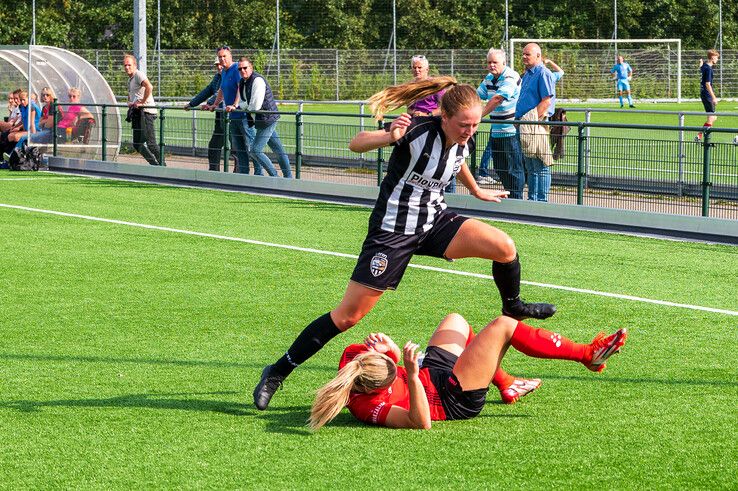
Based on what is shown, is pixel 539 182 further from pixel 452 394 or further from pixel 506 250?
pixel 452 394

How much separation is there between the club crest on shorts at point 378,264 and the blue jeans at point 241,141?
14000mm

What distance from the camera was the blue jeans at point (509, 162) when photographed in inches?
650

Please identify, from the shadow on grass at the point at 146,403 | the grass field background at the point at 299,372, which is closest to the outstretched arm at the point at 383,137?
the grass field background at the point at 299,372

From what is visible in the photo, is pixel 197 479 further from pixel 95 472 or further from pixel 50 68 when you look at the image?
pixel 50 68

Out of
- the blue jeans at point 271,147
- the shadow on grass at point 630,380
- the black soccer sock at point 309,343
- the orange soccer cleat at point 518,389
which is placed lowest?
the shadow on grass at point 630,380

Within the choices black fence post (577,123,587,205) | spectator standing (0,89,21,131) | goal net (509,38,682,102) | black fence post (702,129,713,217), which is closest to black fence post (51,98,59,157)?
spectator standing (0,89,21,131)

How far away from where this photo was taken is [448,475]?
17.7 feet

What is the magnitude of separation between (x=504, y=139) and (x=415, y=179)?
33.4 ft

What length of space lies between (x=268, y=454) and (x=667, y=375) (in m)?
2.70

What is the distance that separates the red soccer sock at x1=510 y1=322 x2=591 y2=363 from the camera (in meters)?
6.27

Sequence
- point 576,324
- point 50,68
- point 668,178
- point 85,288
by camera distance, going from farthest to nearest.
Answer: point 50,68, point 668,178, point 85,288, point 576,324

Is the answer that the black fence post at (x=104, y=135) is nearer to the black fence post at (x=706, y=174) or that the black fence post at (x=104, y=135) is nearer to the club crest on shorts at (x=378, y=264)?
the black fence post at (x=706, y=174)

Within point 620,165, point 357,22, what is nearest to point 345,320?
point 620,165


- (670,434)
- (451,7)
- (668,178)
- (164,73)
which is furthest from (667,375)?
(451,7)
